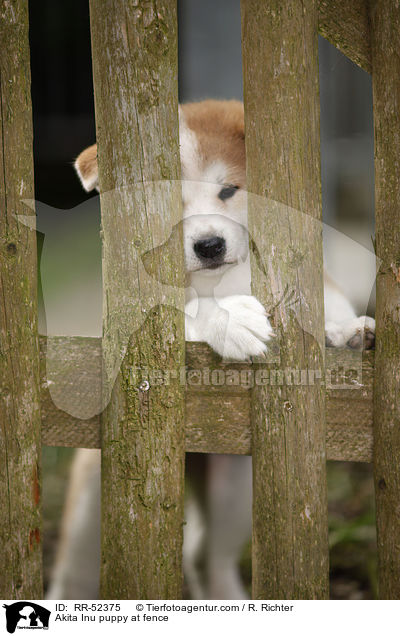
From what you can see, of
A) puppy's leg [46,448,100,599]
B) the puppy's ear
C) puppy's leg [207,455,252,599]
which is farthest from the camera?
puppy's leg [207,455,252,599]

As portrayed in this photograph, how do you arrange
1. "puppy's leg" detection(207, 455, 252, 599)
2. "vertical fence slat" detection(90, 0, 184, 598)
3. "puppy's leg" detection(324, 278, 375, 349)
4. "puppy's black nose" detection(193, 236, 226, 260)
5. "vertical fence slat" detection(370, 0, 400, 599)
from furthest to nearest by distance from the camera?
"puppy's leg" detection(207, 455, 252, 599)
"puppy's black nose" detection(193, 236, 226, 260)
"puppy's leg" detection(324, 278, 375, 349)
"vertical fence slat" detection(370, 0, 400, 599)
"vertical fence slat" detection(90, 0, 184, 598)

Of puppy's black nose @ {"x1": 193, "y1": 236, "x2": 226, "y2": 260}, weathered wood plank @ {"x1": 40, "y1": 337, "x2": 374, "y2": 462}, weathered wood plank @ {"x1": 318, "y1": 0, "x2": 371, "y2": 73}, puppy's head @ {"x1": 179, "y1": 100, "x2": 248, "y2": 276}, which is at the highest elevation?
weathered wood plank @ {"x1": 318, "y1": 0, "x2": 371, "y2": 73}

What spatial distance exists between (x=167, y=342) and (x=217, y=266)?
54 centimetres

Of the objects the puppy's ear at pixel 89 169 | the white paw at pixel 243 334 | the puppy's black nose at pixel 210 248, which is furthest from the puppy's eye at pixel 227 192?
the white paw at pixel 243 334

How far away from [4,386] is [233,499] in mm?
1536

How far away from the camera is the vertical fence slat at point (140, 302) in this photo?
1.39 m

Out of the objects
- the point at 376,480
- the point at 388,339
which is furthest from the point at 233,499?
the point at 388,339

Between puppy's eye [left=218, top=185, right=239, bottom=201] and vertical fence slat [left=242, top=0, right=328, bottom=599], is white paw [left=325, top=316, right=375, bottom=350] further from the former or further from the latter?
puppy's eye [left=218, top=185, right=239, bottom=201]

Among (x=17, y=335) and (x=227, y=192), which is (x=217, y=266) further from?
(x=17, y=335)

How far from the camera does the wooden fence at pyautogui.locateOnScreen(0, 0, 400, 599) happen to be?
140 centimetres

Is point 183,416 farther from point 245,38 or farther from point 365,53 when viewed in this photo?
point 365,53

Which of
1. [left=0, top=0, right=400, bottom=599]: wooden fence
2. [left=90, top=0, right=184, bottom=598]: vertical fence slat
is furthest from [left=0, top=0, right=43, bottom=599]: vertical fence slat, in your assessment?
[left=90, top=0, right=184, bottom=598]: vertical fence slat

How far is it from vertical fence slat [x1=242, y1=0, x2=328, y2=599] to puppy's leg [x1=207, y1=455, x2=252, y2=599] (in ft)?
3.25

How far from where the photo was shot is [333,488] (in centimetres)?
357
